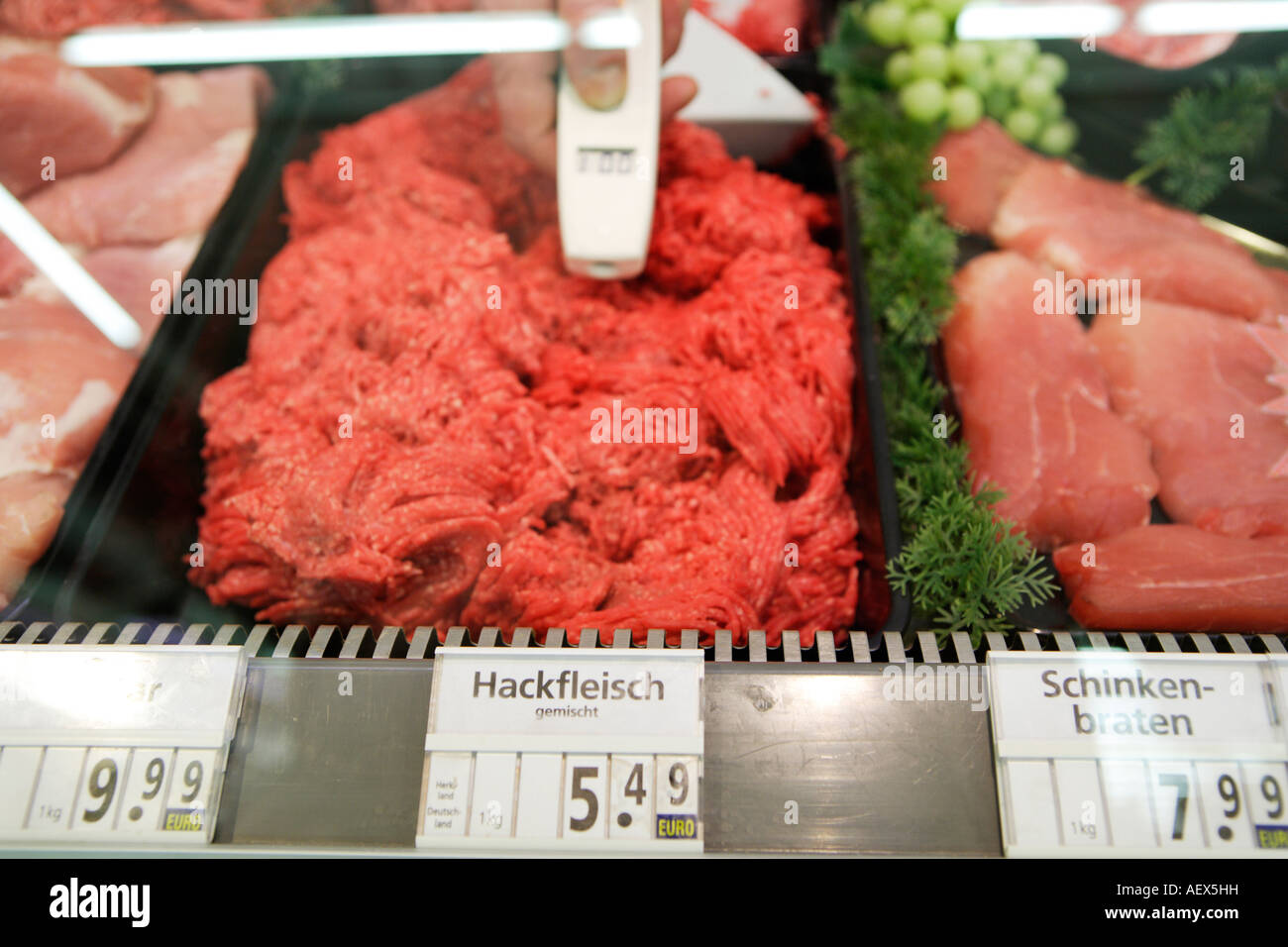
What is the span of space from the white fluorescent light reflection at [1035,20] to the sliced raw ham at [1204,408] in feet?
2.22

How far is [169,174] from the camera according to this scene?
183 cm

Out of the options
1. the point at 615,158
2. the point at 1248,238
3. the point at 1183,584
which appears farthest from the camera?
the point at 1248,238

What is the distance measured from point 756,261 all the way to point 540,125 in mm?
500

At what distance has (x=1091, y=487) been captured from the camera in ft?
4.73

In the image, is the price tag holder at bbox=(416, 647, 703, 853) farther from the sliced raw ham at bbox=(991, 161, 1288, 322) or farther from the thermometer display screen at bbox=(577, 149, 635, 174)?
the sliced raw ham at bbox=(991, 161, 1288, 322)

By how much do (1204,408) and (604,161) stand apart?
119cm

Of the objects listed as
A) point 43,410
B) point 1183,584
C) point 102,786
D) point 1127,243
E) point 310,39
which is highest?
point 310,39

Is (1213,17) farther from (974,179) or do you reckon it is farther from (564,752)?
(564,752)

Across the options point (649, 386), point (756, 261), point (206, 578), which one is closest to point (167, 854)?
point (206, 578)

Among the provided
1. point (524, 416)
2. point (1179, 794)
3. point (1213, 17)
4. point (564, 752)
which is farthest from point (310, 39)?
point (1179, 794)

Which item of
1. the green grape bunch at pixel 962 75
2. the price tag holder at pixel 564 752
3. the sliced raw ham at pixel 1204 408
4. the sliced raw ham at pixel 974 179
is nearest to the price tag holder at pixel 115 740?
the price tag holder at pixel 564 752

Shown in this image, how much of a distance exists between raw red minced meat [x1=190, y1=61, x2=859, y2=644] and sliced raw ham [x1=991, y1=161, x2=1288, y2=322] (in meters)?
0.49

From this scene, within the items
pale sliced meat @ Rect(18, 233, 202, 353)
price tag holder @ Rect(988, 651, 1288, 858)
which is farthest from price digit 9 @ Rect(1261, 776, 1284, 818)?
pale sliced meat @ Rect(18, 233, 202, 353)
